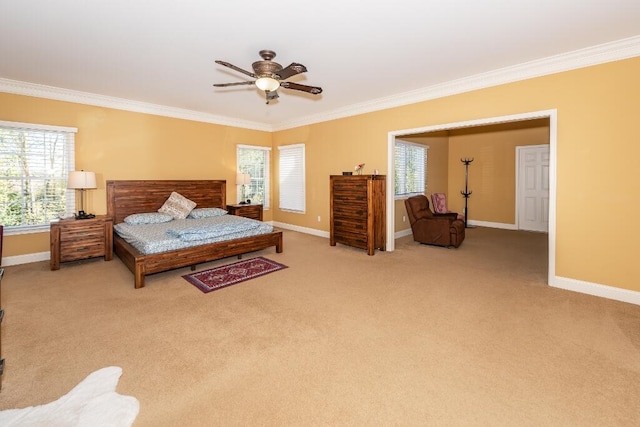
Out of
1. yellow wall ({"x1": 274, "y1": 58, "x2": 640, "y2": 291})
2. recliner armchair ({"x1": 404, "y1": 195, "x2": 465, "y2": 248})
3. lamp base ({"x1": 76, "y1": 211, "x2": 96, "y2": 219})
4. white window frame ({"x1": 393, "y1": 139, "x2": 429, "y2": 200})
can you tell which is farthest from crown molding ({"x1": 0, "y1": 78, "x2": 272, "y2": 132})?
yellow wall ({"x1": 274, "y1": 58, "x2": 640, "y2": 291})

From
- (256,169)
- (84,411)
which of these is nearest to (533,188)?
(256,169)

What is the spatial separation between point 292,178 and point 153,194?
3.16 meters

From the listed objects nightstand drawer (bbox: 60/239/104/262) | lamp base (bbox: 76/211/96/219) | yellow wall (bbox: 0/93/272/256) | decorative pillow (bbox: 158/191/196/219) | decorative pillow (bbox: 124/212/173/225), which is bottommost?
nightstand drawer (bbox: 60/239/104/262)

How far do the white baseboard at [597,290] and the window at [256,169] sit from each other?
6272mm

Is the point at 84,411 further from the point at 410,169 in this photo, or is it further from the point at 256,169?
the point at 410,169

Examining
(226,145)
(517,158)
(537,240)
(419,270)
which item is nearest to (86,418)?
(419,270)

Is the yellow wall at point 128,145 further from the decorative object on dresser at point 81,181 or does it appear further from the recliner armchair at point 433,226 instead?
the recliner armchair at point 433,226

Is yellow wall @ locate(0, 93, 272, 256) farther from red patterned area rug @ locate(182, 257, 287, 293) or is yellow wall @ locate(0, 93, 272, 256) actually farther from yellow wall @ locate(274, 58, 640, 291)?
yellow wall @ locate(274, 58, 640, 291)

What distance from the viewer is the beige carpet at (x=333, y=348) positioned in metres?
1.79

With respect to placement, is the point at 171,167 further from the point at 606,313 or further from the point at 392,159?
the point at 606,313

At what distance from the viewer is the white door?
7.32 m

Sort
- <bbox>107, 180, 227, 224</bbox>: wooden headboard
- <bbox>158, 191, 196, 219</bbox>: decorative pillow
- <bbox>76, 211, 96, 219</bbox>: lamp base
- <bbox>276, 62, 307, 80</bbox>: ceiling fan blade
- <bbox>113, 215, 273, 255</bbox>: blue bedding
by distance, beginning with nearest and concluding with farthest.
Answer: <bbox>276, 62, 307, 80</bbox>: ceiling fan blade < <bbox>113, 215, 273, 255</bbox>: blue bedding < <bbox>76, 211, 96, 219</bbox>: lamp base < <bbox>107, 180, 227, 224</bbox>: wooden headboard < <bbox>158, 191, 196, 219</bbox>: decorative pillow

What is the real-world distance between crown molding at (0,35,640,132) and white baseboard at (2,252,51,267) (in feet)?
8.25

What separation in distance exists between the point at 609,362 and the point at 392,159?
4.04 metres
